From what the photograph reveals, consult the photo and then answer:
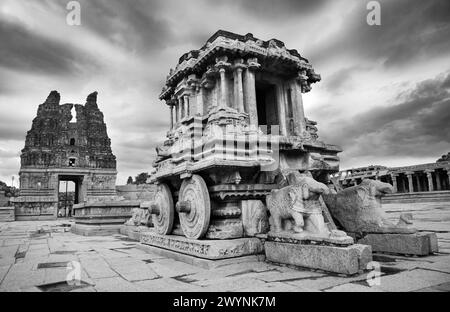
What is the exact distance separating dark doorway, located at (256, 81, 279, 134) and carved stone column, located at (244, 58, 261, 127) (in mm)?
766

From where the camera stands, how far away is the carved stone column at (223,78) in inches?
314

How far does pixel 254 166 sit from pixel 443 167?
100 ft

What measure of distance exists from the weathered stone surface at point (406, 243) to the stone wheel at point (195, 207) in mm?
2682

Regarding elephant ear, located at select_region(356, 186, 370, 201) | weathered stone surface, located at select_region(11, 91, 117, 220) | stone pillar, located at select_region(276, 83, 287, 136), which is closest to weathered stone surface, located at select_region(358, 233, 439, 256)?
elephant ear, located at select_region(356, 186, 370, 201)

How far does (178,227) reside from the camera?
233 inches

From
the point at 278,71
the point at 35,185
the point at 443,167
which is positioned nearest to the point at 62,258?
the point at 278,71

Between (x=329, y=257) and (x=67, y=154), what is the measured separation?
4176cm

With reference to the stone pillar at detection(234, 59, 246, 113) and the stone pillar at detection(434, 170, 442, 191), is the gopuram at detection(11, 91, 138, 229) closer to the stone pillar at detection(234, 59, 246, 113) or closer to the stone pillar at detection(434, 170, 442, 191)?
the stone pillar at detection(234, 59, 246, 113)

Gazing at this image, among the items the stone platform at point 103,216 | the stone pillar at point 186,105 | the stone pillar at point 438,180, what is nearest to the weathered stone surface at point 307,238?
the stone pillar at point 186,105

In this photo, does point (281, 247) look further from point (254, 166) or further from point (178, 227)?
point (178, 227)

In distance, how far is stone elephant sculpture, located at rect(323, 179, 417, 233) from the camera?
4.73 metres

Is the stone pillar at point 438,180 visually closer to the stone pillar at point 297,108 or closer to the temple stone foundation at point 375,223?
the stone pillar at point 297,108

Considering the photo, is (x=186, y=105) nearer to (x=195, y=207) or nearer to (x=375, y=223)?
(x=195, y=207)
